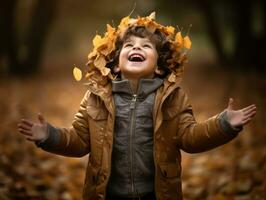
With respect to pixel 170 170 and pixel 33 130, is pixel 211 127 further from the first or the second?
pixel 33 130

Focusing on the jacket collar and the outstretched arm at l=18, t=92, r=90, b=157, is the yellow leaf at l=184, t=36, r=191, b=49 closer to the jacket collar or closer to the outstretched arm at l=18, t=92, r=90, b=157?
the jacket collar

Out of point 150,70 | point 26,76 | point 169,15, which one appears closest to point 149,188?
point 150,70

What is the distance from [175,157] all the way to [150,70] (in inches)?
24.2

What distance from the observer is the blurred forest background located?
5039 mm

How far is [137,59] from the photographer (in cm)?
325

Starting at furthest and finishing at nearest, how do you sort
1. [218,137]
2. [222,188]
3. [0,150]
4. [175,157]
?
[0,150], [222,188], [175,157], [218,137]

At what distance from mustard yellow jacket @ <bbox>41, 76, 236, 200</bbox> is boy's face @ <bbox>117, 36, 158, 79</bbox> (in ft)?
0.50

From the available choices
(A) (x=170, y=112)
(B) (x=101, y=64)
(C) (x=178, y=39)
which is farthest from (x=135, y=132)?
(C) (x=178, y=39)

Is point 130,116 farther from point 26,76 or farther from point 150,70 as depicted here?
point 26,76

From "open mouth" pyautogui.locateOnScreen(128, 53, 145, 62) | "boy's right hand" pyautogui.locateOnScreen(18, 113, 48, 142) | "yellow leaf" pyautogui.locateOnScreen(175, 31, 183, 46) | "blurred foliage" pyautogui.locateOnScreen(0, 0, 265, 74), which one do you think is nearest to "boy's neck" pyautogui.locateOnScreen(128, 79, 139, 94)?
"open mouth" pyautogui.locateOnScreen(128, 53, 145, 62)

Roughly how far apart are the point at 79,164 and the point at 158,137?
3220 mm

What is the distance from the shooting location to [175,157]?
10.5 feet

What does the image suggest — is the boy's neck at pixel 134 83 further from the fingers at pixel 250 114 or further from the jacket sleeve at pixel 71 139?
the fingers at pixel 250 114

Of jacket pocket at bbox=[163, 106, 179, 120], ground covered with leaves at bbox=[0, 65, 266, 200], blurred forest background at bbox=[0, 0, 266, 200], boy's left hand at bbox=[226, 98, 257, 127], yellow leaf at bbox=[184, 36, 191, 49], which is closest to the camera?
boy's left hand at bbox=[226, 98, 257, 127]
